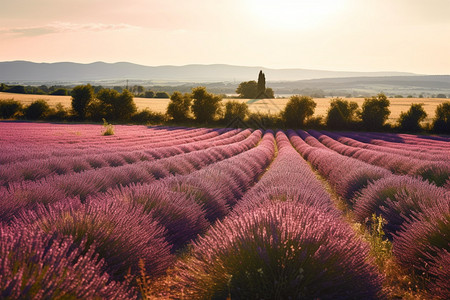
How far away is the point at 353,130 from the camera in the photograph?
40.4 metres

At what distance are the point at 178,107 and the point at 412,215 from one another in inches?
1622

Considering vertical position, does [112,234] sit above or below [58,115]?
above

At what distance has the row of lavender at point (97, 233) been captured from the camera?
5.92 feet

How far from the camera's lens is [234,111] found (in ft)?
147

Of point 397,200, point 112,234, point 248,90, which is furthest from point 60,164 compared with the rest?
point 248,90

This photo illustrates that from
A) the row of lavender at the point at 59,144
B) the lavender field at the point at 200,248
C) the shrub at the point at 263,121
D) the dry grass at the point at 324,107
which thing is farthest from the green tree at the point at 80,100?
the lavender field at the point at 200,248

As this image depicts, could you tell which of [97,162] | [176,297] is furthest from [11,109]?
[176,297]

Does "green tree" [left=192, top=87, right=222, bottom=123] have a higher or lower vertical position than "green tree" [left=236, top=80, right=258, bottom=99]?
lower

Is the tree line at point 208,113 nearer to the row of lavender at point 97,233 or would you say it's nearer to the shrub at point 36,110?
the shrub at point 36,110

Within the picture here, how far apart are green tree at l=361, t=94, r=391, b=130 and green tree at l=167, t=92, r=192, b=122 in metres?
22.1

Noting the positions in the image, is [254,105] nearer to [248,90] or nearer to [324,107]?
[324,107]

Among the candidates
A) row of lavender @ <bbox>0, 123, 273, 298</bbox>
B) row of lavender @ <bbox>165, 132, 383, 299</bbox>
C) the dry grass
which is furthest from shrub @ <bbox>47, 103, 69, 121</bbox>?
row of lavender @ <bbox>165, 132, 383, 299</bbox>

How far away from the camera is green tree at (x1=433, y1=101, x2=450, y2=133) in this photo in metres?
37.4

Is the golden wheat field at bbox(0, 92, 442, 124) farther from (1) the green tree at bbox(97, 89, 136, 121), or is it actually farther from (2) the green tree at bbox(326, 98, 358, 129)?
(1) the green tree at bbox(97, 89, 136, 121)
